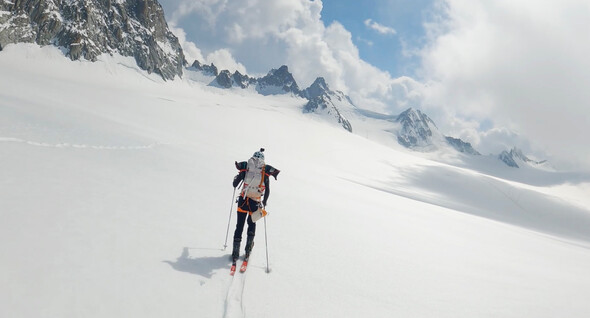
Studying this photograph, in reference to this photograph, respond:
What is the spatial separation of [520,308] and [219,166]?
Answer: 15.2 metres

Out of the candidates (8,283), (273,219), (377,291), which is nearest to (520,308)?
(377,291)

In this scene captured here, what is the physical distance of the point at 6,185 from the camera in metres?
7.18

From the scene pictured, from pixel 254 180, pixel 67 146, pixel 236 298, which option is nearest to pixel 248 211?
pixel 254 180

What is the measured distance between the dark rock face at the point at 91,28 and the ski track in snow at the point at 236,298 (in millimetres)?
152625

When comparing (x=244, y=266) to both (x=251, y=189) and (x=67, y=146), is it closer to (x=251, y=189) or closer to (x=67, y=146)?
(x=251, y=189)

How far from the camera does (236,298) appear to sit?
540cm

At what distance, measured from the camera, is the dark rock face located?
120312 mm

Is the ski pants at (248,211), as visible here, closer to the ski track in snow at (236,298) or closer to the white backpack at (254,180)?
the white backpack at (254,180)

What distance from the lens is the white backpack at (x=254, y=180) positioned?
24.8 feet

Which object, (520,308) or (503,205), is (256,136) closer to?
(503,205)

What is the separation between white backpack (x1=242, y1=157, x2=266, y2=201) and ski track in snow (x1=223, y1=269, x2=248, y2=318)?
6.39ft

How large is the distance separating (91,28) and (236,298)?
186 m

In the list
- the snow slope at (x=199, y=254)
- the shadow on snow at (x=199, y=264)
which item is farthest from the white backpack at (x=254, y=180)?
the shadow on snow at (x=199, y=264)

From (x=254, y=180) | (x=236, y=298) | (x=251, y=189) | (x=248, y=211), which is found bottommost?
(x=236, y=298)
